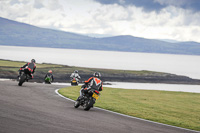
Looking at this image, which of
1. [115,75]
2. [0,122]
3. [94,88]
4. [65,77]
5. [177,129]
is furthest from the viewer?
[115,75]

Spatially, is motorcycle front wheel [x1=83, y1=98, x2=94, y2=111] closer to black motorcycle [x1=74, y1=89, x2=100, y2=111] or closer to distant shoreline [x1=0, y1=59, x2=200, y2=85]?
black motorcycle [x1=74, y1=89, x2=100, y2=111]

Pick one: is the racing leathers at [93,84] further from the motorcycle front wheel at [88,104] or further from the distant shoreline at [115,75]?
the distant shoreline at [115,75]

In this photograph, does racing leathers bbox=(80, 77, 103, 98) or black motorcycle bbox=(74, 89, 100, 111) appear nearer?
black motorcycle bbox=(74, 89, 100, 111)

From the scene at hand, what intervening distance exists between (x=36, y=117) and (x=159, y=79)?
300 ft

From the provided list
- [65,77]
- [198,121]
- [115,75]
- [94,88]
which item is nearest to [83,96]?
[94,88]

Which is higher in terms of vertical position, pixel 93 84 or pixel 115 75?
pixel 115 75

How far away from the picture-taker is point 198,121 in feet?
55.6

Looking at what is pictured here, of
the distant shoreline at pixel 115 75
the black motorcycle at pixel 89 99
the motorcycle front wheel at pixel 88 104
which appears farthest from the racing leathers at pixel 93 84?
the distant shoreline at pixel 115 75

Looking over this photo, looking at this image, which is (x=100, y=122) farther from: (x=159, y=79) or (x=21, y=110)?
(x=159, y=79)

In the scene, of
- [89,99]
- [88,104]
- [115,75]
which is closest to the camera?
[88,104]

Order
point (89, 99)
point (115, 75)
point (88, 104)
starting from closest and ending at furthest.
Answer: point (88, 104) < point (89, 99) < point (115, 75)

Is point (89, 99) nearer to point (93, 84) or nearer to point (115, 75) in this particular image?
point (93, 84)

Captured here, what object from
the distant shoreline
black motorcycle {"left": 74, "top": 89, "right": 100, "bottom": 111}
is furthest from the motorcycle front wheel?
the distant shoreline

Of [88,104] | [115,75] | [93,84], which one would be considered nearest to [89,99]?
[88,104]
